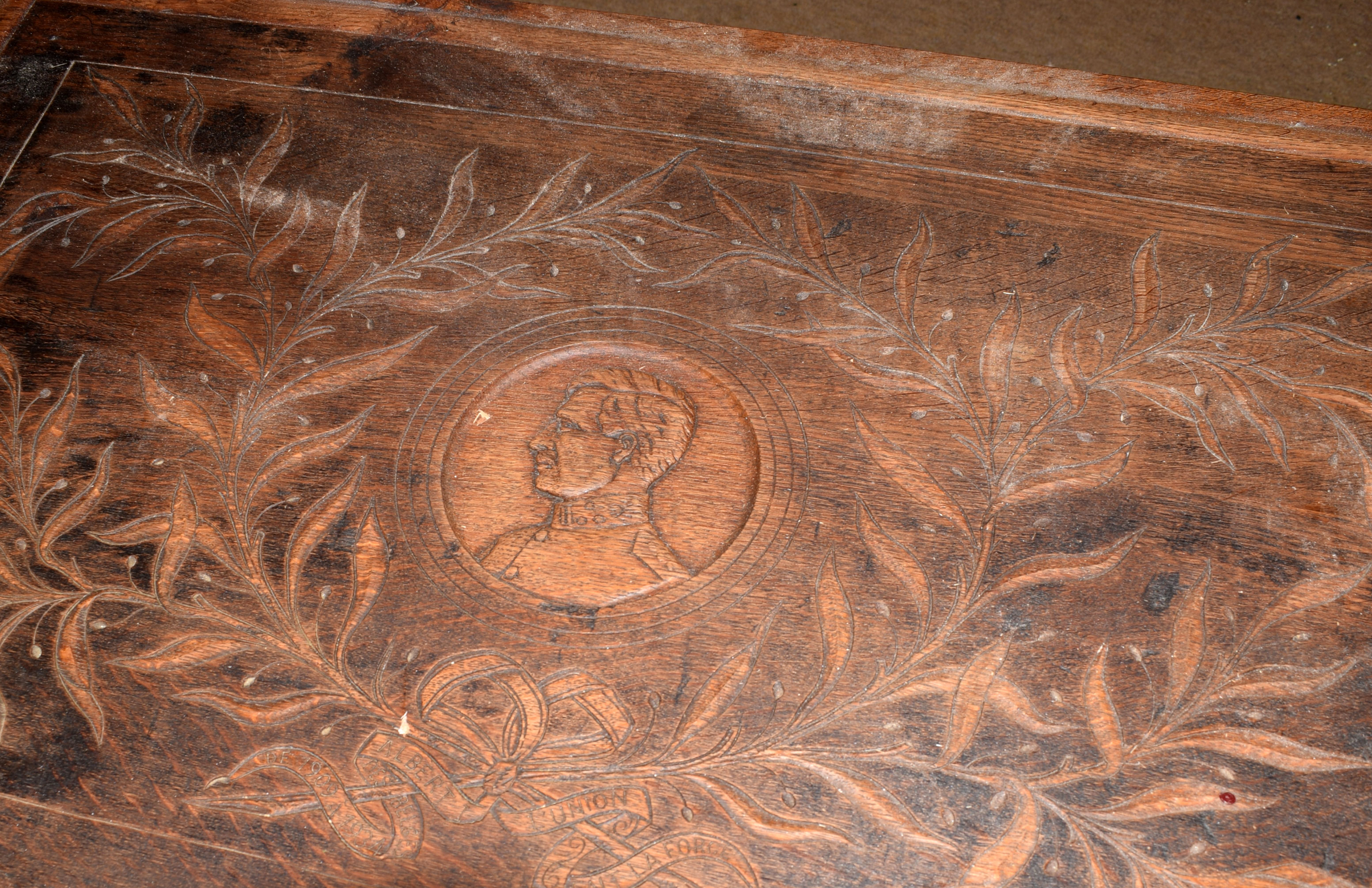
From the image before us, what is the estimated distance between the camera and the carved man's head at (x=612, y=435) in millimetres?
1356

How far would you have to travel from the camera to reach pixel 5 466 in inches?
55.1

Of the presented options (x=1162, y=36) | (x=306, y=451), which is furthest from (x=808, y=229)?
(x=1162, y=36)

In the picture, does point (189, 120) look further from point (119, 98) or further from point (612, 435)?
point (612, 435)

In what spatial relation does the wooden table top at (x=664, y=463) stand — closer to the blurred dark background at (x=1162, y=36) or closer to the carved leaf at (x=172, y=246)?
the carved leaf at (x=172, y=246)

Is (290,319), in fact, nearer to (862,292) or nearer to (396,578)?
(396,578)

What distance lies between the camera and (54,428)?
4.64ft

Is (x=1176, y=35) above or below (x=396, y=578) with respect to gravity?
above

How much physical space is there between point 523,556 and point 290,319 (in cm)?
56

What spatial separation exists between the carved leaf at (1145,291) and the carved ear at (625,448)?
29.5 inches

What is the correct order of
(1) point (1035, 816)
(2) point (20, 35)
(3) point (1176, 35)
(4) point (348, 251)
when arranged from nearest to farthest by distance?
(1) point (1035, 816) → (4) point (348, 251) → (2) point (20, 35) → (3) point (1176, 35)

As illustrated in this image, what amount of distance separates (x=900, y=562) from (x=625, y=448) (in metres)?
0.42

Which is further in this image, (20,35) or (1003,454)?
(20,35)

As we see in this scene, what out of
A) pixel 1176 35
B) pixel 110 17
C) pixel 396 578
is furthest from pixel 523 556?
pixel 1176 35

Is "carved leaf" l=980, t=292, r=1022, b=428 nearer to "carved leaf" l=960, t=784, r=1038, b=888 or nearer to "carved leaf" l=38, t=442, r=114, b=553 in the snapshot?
"carved leaf" l=960, t=784, r=1038, b=888
